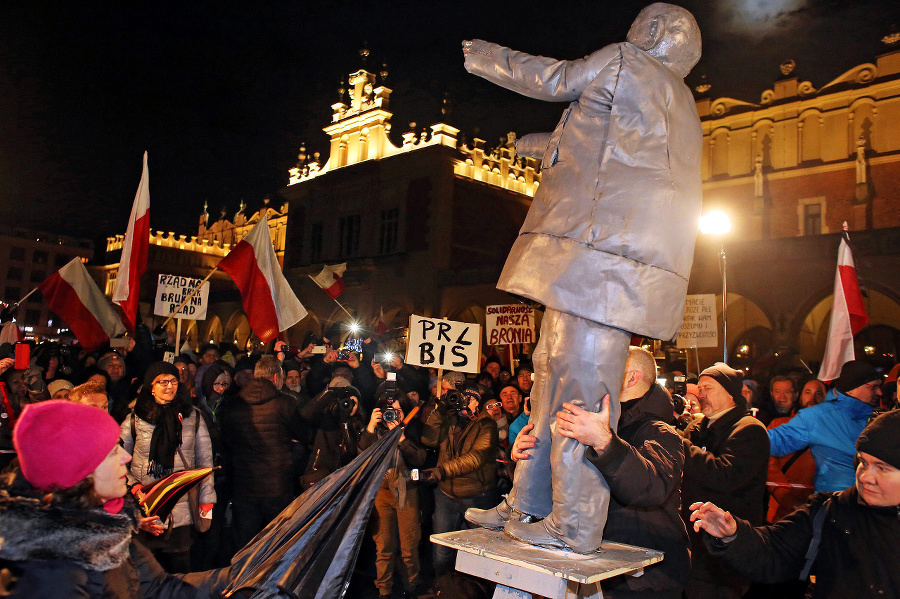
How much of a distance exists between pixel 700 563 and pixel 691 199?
2727 millimetres

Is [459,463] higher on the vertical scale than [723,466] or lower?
lower

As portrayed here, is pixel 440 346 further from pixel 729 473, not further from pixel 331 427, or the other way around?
pixel 729 473

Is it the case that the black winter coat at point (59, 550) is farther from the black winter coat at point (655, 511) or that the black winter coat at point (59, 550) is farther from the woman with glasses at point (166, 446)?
the woman with glasses at point (166, 446)

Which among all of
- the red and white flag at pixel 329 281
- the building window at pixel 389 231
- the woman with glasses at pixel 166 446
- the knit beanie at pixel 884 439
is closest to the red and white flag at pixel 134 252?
the woman with glasses at pixel 166 446

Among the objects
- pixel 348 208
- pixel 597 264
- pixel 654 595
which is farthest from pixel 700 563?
pixel 348 208

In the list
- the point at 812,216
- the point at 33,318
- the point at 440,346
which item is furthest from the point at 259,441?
the point at 33,318

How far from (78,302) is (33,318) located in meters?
91.0

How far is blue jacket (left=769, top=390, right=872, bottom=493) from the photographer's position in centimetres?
475

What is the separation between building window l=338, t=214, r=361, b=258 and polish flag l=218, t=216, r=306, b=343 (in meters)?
22.2

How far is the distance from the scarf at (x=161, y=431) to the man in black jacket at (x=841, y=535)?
4.15 meters

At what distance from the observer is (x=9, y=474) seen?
2.22m

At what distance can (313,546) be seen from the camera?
123 inches

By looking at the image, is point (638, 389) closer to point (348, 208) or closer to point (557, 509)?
point (557, 509)

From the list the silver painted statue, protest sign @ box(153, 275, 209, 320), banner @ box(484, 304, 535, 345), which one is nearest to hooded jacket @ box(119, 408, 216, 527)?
the silver painted statue
